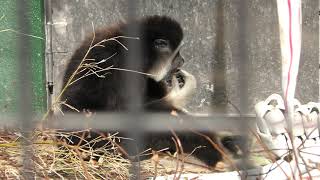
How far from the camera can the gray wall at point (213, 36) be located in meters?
2.03

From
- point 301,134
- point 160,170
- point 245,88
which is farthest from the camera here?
point 160,170

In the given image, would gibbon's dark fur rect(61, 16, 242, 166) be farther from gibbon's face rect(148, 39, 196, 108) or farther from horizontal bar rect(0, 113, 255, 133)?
horizontal bar rect(0, 113, 255, 133)

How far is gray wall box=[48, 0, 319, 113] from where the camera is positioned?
2033mm

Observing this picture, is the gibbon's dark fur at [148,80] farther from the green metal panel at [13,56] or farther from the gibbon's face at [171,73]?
the green metal panel at [13,56]

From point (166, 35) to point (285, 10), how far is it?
3.05 ft

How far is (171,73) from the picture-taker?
215cm

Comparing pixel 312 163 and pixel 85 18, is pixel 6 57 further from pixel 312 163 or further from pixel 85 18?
pixel 312 163

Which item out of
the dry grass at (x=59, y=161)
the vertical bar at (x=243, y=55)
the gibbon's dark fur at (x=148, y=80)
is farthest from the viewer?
the gibbon's dark fur at (x=148, y=80)

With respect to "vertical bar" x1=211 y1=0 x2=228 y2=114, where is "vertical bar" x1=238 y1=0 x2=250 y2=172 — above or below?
below

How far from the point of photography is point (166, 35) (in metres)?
2.11

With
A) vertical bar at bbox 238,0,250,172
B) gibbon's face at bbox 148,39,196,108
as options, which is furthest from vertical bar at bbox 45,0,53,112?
vertical bar at bbox 238,0,250,172

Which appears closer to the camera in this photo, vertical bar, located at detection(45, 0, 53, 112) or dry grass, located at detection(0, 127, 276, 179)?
dry grass, located at detection(0, 127, 276, 179)

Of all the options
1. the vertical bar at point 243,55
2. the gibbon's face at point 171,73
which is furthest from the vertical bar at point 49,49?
the vertical bar at point 243,55

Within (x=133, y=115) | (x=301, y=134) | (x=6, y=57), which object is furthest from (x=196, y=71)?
(x=133, y=115)
